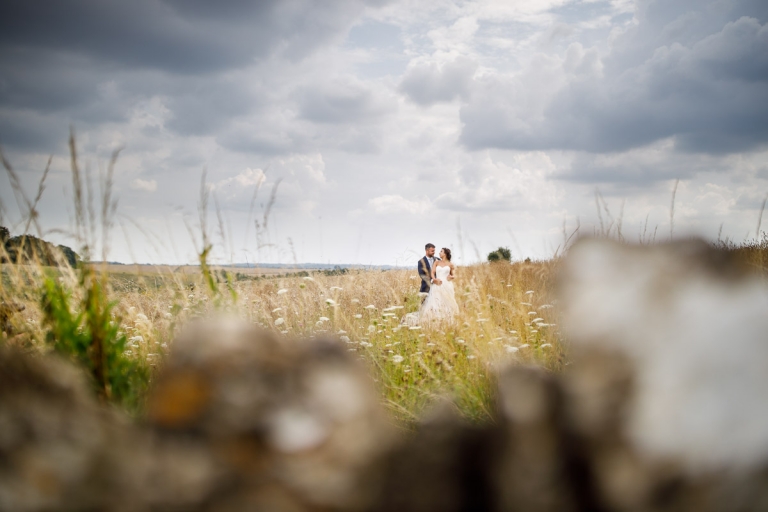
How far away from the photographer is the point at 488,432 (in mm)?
1085

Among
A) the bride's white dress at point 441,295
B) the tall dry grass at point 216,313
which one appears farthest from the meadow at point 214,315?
the bride's white dress at point 441,295

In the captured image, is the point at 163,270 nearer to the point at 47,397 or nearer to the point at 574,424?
the point at 47,397

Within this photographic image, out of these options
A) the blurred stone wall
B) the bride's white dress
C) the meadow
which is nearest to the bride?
the bride's white dress

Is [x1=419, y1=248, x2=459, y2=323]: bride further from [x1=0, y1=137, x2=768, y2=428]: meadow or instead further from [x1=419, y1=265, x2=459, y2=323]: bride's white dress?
[x1=0, y1=137, x2=768, y2=428]: meadow

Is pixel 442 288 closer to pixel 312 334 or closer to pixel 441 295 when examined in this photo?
pixel 441 295

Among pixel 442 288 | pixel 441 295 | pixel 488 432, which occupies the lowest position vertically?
pixel 441 295

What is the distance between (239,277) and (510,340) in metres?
3.79

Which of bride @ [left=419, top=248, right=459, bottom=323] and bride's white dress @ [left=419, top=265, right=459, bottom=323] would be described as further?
bride @ [left=419, top=248, right=459, bottom=323]

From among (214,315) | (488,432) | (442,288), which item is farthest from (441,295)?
(488,432)

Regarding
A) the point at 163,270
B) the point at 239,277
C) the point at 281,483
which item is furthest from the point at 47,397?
the point at 239,277

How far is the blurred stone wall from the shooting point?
38.2 inches

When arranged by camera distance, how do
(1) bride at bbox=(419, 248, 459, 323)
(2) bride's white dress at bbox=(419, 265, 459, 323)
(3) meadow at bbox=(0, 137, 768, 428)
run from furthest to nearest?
(1) bride at bbox=(419, 248, 459, 323) → (2) bride's white dress at bbox=(419, 265, 459, 323) → (3) meadow at bbox=(0, 137, 768, 428)

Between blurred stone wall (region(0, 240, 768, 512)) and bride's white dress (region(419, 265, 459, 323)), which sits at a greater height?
blurred stone wall (region(0, 240, 768, 512))

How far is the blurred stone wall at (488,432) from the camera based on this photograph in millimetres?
971
